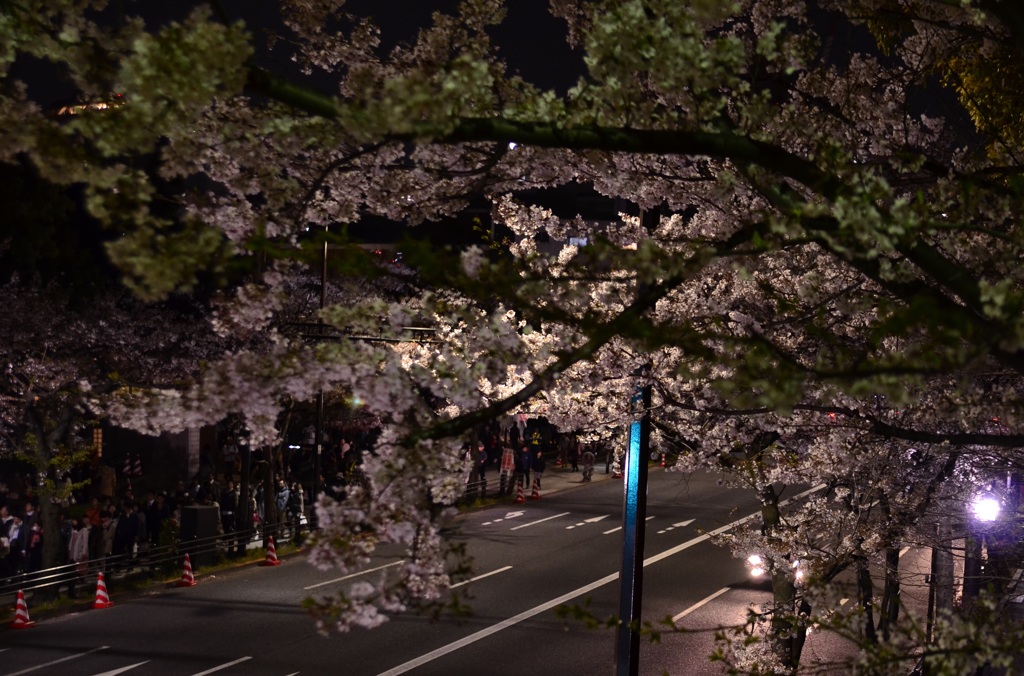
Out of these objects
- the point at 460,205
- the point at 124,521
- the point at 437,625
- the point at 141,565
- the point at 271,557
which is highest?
the point at 460,205

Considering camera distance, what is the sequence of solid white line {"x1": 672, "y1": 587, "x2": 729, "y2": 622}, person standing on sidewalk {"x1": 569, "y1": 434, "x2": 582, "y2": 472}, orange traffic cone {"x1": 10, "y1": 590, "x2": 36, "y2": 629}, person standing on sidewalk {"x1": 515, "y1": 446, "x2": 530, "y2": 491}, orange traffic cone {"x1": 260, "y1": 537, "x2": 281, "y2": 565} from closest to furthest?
1. orange traffic cone {"x1": 10, "y1": 590, "x2": 36, "y2": 629}
2. solid white line {"x1": 672, "y1": 587, "x2": 729, "y2": 622}
3. orange traffic cone {"x1": 260, "y1": 537, "x2": 281, "y2": 565}
4. person standing on sidewalk {"x1": 515, "y1": 446, "x2": 530, "y2": 491}
5. person standing on sidewalk {"x1": 569, "y1": 434, "x2": 582, "y2": 472}

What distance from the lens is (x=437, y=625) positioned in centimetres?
1839

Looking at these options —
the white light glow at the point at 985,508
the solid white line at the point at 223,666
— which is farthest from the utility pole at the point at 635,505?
the solid white line at the point at 223,666

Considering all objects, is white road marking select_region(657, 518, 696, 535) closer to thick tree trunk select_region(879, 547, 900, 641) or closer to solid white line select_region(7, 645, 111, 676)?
thick tree trunk select_region(879, 547, 900, 641)

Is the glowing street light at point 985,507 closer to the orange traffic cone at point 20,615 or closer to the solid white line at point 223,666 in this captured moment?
the solid white line at point 223,666

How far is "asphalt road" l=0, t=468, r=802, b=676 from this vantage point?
15312 millimetres

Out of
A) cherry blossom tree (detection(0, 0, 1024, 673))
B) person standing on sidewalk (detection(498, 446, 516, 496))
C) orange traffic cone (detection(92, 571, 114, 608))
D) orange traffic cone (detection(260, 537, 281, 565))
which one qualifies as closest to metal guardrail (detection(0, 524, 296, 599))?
orange traffic cone (detection(92, 571, 114, 608))

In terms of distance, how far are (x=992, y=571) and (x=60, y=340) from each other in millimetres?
18560

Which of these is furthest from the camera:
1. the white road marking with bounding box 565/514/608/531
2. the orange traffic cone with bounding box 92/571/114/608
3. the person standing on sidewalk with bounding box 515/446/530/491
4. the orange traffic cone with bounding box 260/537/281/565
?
the person standing on sidewalk with bounding box 515/446/530/491

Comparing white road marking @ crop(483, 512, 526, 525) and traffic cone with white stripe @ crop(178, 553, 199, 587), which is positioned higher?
white road marking @ crop(483, 512, 526, 525)

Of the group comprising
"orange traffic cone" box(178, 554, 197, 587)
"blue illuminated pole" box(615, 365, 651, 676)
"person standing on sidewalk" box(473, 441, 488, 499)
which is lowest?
"orange traffic cone" box(178, 554, 197, 587)

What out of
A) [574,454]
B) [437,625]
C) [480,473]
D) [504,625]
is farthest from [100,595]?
[574,454]

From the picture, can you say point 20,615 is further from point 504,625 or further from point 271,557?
point 504,625

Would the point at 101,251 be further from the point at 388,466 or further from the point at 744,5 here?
the point at 388,466
